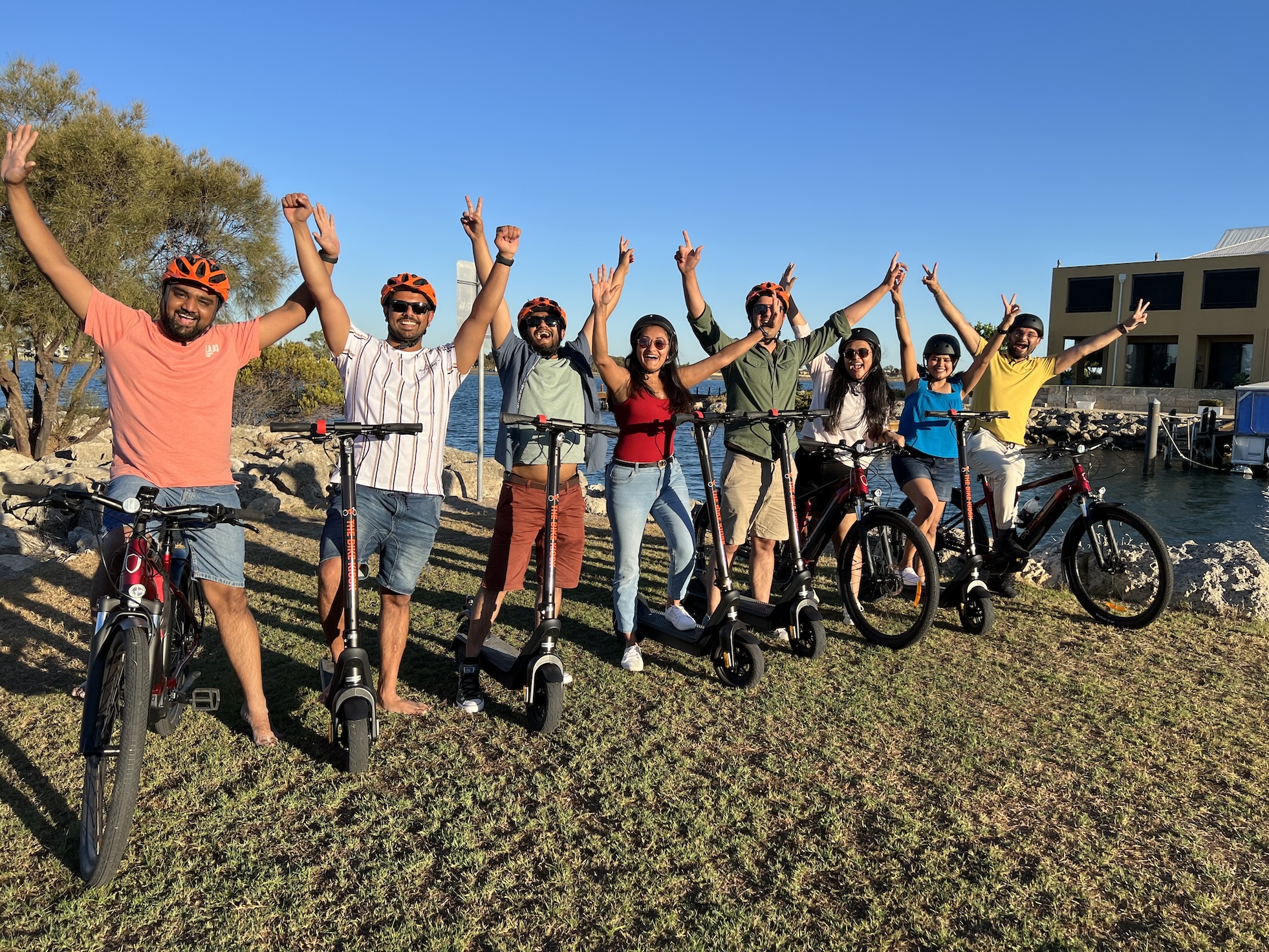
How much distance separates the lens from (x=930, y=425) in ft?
20.8

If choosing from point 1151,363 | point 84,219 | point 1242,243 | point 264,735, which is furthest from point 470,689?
point 1242,243

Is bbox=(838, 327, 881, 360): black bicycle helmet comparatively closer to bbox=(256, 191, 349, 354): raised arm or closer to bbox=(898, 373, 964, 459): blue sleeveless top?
bbox=(898, 373, 964, 459): blue sleeveless top

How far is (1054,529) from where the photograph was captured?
1481cm

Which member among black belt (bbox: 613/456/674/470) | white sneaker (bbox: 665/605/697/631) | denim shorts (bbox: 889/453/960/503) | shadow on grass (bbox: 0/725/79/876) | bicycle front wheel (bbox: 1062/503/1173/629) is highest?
black belt (bbox: 613/456/674/470)

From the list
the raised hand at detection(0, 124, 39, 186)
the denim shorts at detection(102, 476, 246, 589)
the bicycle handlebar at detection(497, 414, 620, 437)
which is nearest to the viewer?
the raised hand at detection(0, 124, 39, 186)

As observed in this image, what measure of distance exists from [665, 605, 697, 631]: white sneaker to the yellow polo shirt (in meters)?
2.93

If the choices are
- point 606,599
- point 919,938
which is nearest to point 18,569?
point 606,599

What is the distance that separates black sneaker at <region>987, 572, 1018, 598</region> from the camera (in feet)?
20.8

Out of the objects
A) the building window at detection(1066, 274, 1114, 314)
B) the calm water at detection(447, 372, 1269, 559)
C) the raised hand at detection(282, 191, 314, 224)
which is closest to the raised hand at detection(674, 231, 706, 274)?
the raised hand at detection(282, 191, 314, 224)

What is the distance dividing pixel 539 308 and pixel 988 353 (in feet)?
12.2

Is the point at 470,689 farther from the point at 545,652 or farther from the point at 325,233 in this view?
the point at 325,233

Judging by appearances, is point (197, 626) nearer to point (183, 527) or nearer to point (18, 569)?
point (183, 527)

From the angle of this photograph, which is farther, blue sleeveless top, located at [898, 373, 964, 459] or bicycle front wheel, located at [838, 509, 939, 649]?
blue sleeveless top, located at [898, 373, 964, 459]

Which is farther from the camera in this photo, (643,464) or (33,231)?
(643,464)
